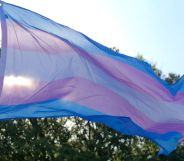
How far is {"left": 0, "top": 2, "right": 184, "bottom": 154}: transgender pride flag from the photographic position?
314 inches

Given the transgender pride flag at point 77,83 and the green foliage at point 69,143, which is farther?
the green foliage at point 69,143

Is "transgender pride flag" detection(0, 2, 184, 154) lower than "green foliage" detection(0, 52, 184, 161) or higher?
lower

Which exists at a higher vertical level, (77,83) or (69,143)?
(69,143)

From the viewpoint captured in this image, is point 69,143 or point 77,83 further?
point 69,143

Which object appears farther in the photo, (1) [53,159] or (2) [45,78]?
(1) [53,159]

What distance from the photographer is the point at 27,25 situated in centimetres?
856

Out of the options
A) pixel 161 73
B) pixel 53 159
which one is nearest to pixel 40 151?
pixel 53 159

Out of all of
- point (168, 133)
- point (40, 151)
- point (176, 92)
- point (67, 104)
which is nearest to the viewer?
point (67, 104)

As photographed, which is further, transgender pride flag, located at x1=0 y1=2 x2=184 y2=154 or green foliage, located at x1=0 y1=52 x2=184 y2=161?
green foliage, located at x1=0 y1=52 x2=184 y2=161

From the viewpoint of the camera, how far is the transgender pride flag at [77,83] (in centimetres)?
798

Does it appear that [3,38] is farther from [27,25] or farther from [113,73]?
[113,73]

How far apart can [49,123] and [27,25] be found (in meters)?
22.6

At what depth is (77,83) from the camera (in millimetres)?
8531

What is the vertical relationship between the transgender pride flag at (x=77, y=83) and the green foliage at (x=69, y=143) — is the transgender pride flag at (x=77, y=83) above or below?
below
